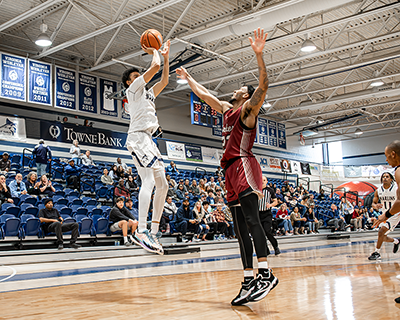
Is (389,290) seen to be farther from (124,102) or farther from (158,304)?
(124,102)

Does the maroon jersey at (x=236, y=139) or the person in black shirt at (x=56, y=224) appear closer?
the maroon jersey at (x=236, y=139)

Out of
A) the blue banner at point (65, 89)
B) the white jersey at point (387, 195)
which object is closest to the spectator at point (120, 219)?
the white jersey at point (387, 195)

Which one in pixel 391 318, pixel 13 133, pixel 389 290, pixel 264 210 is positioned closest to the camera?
pixel 391 318

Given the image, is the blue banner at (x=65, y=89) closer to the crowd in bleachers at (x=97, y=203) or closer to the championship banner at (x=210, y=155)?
the crowd in bleachers at (x=97, y=203)

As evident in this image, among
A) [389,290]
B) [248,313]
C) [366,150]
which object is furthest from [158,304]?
[366,150]

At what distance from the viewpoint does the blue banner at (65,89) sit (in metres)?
15.6

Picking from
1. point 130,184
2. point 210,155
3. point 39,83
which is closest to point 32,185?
point 130,184

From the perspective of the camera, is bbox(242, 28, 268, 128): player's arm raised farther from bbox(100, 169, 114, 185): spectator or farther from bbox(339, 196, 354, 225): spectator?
bbox(339, 196, 354, 225): spectator

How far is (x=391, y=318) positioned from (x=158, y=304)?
1568 millimetres

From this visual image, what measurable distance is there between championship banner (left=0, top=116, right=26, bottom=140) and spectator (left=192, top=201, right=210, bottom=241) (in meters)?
7.57

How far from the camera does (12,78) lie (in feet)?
46.4

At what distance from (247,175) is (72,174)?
11.2 m

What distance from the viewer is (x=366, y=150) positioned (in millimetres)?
32594

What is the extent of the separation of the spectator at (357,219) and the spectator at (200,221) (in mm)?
10545
